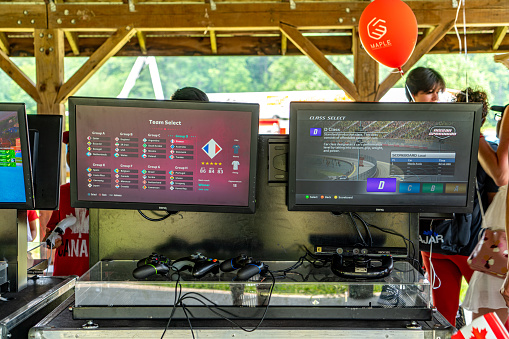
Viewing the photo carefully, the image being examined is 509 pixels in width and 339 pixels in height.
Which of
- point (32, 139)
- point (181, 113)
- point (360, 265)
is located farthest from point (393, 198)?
point (32, 139)

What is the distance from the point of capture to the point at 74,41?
18.8 ft

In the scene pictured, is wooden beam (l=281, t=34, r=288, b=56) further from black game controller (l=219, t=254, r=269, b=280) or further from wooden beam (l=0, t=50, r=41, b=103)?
black game controller (l=219, t=254, r=269, b=280)

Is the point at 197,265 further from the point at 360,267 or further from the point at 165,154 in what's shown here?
the point at 360,267

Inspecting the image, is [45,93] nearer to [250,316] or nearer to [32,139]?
[32,139]

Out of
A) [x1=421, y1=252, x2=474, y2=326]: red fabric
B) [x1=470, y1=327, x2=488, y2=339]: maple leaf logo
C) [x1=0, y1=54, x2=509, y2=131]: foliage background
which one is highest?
[x1=0, y1=54, x2=509, y2=131]: foliage background

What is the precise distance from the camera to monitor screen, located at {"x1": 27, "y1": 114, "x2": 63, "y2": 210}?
1.72m

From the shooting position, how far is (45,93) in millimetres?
4766

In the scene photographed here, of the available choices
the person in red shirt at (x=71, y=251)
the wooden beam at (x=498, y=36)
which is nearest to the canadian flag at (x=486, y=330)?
the person in red shirt at (x=71, y=251)

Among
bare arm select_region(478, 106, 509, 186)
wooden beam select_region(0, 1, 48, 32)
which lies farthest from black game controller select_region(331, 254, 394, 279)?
wooden beam select_region(0, 1, 48, 32)

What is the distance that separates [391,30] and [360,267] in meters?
2.03

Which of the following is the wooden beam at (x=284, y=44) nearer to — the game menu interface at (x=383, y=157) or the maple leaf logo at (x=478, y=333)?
the game menu interface at (x=383, y=157)

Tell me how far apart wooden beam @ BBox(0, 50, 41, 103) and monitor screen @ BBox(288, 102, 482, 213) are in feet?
12.8

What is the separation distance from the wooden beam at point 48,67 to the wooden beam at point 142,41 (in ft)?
3.61

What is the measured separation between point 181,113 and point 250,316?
66 cm
